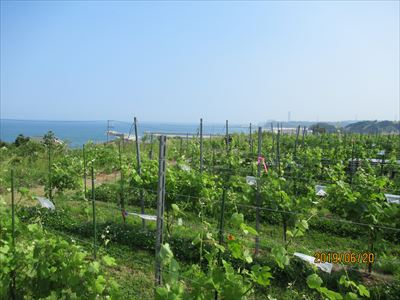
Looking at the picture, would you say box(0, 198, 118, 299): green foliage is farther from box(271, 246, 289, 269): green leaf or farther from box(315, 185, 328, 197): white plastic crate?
box(315, 185, 328, 197): white plastic crate

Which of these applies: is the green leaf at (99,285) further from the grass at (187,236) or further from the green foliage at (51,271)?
the grass at (187,236)

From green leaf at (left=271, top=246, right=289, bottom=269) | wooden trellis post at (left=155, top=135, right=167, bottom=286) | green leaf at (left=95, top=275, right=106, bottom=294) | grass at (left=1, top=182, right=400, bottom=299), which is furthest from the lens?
grass at (left=1, top=182, right=400, bottom=299)

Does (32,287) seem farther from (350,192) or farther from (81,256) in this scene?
(350,192)

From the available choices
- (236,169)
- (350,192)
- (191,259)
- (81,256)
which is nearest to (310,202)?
(350,192)

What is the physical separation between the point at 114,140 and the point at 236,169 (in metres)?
8.91

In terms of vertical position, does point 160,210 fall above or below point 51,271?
above

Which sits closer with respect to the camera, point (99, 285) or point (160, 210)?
point (99, 285)
